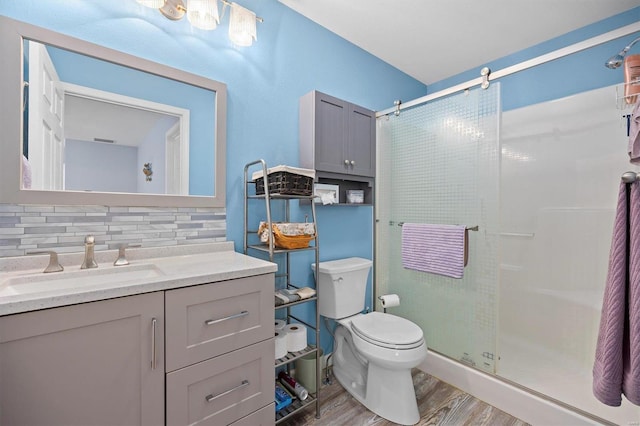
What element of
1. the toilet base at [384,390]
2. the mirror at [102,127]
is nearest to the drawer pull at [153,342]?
the mirror at [102,127]

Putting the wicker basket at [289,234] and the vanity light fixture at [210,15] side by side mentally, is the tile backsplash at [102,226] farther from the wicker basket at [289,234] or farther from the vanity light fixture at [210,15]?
the vanity light fixture at [210,15]

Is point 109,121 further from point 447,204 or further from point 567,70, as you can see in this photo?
point 567,70

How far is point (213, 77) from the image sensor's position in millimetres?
1612

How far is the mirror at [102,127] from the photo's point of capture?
3.70 ft

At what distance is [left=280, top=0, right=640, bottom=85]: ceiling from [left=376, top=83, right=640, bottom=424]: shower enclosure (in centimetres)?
53

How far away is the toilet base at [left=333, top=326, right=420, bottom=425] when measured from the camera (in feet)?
5.28

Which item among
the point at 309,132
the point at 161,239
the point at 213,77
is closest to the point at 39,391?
the point at 161,239

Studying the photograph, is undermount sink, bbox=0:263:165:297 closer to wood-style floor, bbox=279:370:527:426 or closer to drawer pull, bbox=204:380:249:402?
drawer pull, bbox=204:380:249:402

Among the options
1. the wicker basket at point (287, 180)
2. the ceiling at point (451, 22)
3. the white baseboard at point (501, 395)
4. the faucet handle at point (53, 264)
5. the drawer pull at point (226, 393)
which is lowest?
the white baseboard at point (501, 395)

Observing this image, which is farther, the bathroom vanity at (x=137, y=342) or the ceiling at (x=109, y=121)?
the ceiling at (x=109, y=121)

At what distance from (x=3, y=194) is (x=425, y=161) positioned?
2.28 meters

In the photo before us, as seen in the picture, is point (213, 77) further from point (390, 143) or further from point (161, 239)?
point (390, 143)

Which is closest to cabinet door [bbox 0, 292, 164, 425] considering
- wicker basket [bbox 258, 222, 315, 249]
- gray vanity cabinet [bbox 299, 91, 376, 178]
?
wicker basket [bbox 258, 222, 315, 249]

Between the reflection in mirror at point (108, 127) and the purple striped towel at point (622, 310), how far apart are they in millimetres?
1773
